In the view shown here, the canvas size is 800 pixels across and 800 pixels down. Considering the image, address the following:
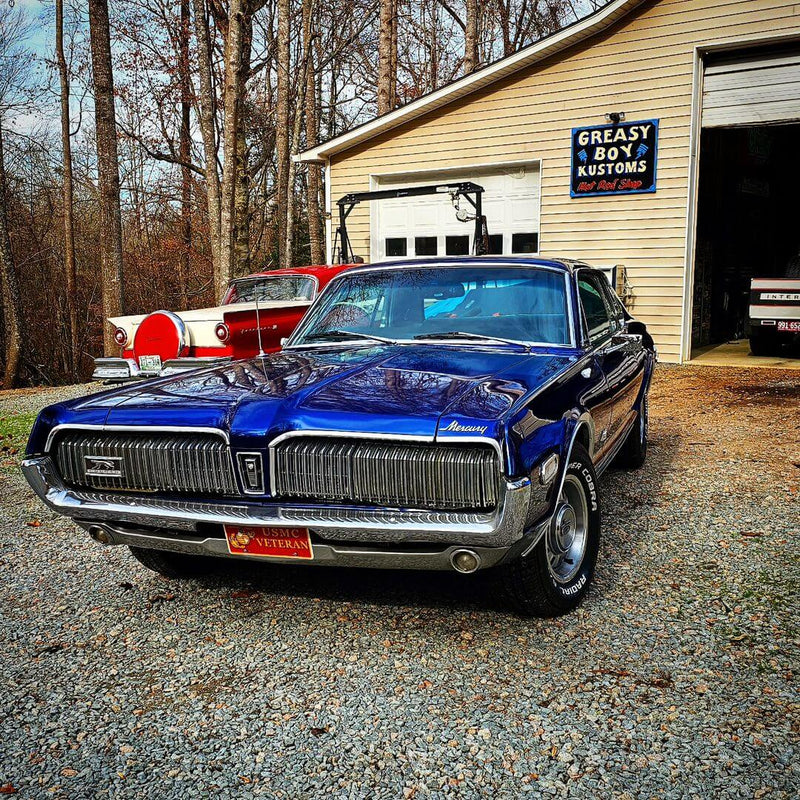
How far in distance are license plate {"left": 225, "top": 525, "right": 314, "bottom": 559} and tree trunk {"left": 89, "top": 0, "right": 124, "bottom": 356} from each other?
12.6 m

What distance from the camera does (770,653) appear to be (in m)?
3.09

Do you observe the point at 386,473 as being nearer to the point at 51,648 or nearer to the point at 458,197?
the point at 51,648

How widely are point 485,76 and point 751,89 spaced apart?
13.8 feet

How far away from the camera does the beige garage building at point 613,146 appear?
1170 centimetres

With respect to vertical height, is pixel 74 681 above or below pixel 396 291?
below

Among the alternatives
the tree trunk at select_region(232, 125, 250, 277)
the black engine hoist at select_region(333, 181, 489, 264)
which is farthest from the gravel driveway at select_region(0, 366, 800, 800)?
the tree trunk at select_region(232, 125, 250, 277)

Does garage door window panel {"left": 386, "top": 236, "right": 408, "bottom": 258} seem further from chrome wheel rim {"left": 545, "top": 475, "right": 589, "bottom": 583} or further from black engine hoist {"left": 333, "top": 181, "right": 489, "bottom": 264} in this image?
chrome wheel rim {"left": 545, "top": 475, "right": 589, "bottom": 583}

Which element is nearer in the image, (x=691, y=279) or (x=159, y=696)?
(x=159, y=696)

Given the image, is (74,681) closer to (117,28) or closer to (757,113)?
(757,113)

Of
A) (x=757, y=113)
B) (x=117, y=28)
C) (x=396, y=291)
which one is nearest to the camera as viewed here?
(x=396, y=291)

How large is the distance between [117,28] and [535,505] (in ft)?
77.8

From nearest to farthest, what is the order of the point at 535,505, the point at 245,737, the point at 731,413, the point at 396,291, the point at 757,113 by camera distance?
the point at 245,737 → the point at 535,505 → the point at 396,291 → the point at 731,413 → the point at 757,113

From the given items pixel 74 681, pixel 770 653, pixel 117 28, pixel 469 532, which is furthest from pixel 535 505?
pixel 117 28

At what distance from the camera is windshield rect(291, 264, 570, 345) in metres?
4.23
